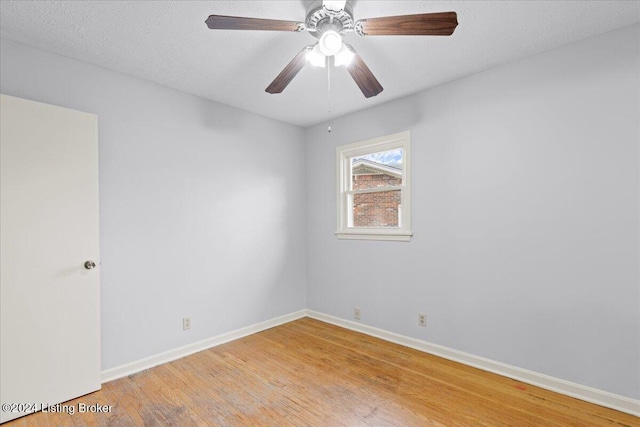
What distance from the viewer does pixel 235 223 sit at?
3479 millimetres

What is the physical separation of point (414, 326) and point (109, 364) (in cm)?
279

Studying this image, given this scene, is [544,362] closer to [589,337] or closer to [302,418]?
[589,337]

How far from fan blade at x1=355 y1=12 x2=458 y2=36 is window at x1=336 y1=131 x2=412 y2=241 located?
161 cm

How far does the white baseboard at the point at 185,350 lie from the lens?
255cm

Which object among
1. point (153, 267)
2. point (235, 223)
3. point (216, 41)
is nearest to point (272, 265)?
point (235, 223)

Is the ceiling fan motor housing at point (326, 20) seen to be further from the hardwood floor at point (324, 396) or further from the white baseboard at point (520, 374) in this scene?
the white baseboard at point (520, 374)

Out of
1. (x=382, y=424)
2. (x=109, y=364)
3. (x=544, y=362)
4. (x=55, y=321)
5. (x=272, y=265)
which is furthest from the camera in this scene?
(x=272, y=265)

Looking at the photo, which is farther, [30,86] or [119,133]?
[119,133]

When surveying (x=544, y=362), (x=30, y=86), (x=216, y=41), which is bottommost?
(x=544, y=362)

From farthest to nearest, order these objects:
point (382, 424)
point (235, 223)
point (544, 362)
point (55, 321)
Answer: point (235, 223)
point (544, 362)
point (55, 321)
point (382, 424)

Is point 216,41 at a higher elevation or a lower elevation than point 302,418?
higher

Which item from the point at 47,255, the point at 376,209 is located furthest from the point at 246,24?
the point at 376,209

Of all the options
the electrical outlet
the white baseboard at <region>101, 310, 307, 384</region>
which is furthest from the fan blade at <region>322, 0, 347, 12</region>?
the white baseboard at <region>101, 310, 307, 384</region>

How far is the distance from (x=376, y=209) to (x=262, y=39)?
7.03ft
